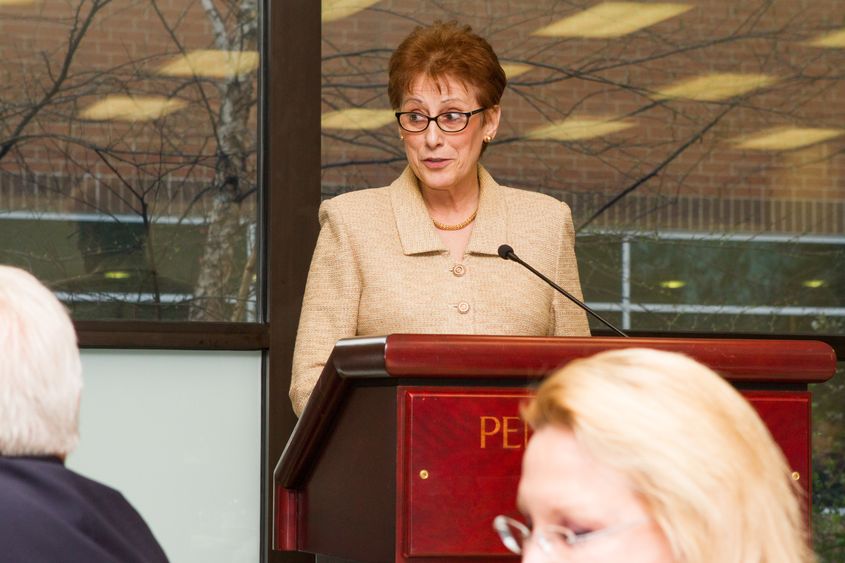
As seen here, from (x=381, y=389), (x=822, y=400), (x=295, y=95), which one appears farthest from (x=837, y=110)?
(x=381, y=389)

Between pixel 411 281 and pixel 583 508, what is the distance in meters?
1.87

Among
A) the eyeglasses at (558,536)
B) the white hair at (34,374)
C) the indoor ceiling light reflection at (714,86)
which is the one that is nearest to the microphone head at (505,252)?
the white hair at (34,374)

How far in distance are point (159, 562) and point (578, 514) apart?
2.69 ft

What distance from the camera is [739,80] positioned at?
5.28m

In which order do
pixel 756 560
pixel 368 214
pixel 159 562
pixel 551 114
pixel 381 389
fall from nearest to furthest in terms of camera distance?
pixel 756 560 < pixel 159 562 < pixel 381 389 < pixel 368 214 < pixel 551 114

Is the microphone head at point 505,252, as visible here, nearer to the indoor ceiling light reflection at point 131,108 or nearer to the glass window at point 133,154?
the glass window at point 133,154

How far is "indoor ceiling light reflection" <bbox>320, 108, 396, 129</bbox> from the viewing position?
16.0 ft

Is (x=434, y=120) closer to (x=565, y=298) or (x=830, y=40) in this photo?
(x=565, y=298)

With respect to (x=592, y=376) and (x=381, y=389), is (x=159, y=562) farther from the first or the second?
(x=592, y=376)

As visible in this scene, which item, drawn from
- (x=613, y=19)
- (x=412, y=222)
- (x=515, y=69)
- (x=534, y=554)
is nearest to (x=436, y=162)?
(x=412, y=222)

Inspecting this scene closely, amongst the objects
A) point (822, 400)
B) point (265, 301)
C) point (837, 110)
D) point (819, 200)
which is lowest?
point (822, 400)

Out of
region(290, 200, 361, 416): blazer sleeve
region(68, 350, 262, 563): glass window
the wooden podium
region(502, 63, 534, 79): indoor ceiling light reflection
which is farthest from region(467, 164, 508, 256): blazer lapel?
region(502, 63, 534, 79): indoor ceiling light reflection

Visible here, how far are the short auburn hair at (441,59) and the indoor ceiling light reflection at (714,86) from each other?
2096mm

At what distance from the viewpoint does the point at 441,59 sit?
3.24m
